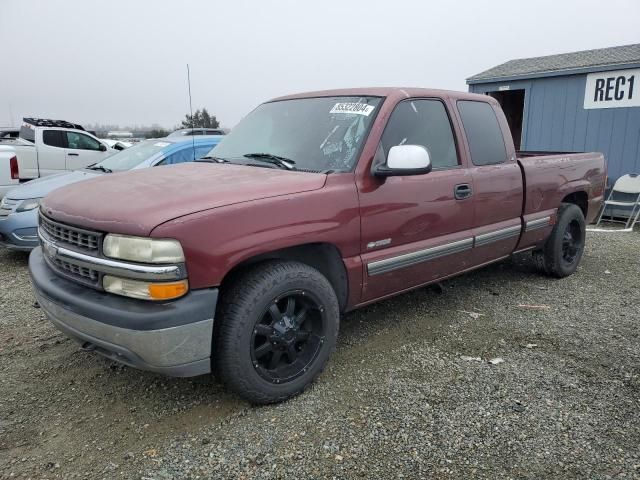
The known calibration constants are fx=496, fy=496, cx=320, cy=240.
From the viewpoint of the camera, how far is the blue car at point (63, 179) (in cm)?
533

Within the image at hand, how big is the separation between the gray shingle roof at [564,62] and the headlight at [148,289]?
28.9 ft

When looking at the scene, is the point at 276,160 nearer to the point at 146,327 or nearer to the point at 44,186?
the point at 146,327

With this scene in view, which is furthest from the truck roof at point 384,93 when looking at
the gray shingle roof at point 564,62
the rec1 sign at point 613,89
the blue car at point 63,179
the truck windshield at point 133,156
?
the gray shingle roof at point 564,62

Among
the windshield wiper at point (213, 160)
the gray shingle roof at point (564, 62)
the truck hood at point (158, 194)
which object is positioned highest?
the gray shingle roof at point (564, 62)

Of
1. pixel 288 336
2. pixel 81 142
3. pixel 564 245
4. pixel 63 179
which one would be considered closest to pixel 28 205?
pixel 63 179

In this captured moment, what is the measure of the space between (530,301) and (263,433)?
303 cm

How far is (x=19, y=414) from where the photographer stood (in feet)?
9.11

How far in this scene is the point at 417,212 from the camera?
3.44 metres

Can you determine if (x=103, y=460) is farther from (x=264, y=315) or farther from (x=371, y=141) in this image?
(x=371, y=141)

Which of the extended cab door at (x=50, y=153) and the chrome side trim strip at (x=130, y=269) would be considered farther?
the extended cab door at (x=50, y=153)

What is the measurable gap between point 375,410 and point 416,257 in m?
1.16

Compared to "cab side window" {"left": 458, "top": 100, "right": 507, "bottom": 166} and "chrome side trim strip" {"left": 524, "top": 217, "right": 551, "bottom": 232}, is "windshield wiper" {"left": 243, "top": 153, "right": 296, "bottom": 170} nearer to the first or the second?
"cab side window" {"left": 458, "top": 100, "right": 507, "bottom": 166}

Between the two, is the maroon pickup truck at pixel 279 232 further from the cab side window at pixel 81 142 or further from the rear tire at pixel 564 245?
the cab side window at pixel 81 142

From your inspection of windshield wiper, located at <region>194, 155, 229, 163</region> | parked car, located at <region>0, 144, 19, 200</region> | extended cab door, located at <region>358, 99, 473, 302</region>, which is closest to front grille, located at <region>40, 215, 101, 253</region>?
windshield wiper, located at <region>194, 155, 229, 163</region>
